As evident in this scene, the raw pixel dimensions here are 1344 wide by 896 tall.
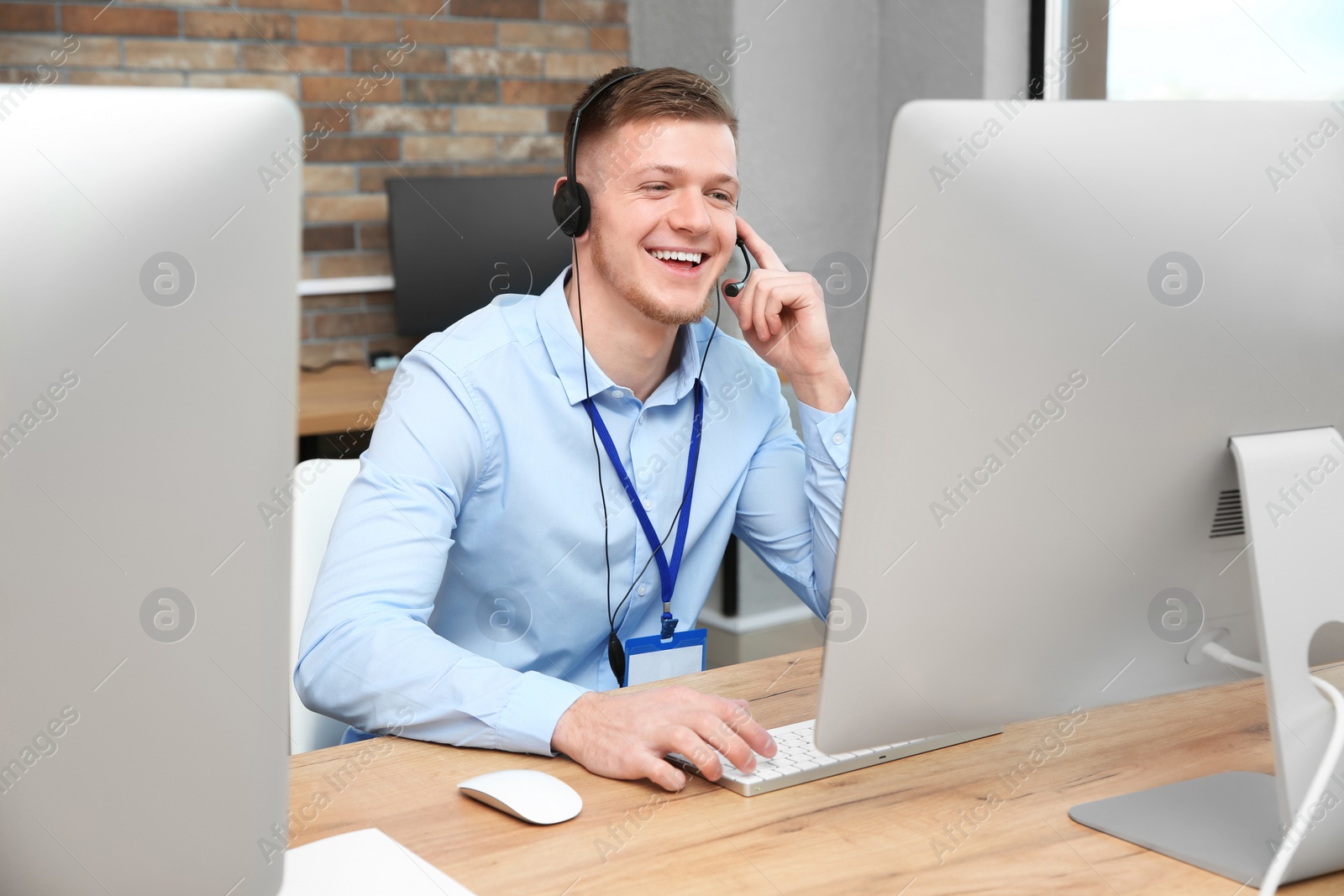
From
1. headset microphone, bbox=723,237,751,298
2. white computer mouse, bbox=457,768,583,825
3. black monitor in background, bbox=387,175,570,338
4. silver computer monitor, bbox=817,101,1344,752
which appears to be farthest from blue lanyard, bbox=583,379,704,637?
black monitor in background, bbox=387,175,570,338

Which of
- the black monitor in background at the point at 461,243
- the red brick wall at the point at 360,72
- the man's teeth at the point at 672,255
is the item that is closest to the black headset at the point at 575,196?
the man's teeth at the point at 672,255

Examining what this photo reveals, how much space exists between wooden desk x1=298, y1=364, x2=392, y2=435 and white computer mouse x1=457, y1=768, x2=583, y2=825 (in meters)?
1.61

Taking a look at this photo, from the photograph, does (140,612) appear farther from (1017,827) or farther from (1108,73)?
(1108,73)

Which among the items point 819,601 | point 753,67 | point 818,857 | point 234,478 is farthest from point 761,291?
point 753,67

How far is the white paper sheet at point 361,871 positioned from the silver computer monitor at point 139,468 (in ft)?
0.60

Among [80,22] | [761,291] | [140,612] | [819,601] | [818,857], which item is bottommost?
[818,857]

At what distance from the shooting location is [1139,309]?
0.80 meters

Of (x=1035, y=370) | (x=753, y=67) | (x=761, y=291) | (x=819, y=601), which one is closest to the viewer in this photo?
(x=1035, y=370)

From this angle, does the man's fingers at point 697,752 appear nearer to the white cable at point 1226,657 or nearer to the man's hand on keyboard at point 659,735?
the man's hand on keyboard at point 659,735

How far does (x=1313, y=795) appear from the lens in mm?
799

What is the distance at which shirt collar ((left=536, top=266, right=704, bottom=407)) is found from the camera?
1.43 meters

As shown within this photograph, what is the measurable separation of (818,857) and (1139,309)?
453 millimetres

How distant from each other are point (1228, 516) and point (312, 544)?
0.99 meters

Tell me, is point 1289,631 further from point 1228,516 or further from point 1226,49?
point 1226,49
